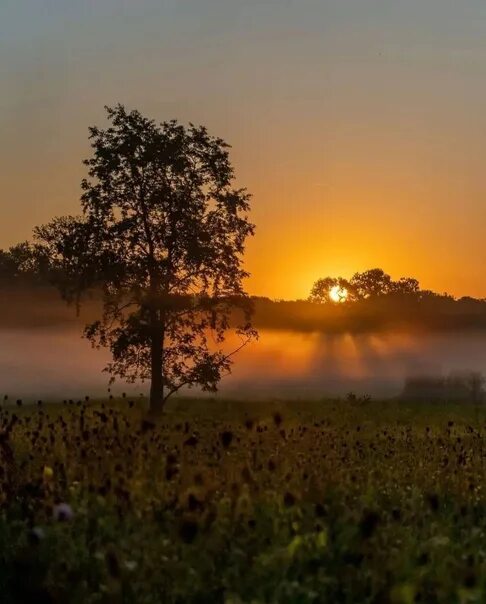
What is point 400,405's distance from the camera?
29.3m

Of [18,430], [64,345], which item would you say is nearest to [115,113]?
[18,430]

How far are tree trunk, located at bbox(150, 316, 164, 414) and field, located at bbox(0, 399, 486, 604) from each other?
13368 mm

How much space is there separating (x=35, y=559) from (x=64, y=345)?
210ft

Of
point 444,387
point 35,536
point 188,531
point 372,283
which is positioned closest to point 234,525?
point 188,531

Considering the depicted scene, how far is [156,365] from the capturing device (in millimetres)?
24672

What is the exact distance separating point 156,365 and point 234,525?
17.6 metres

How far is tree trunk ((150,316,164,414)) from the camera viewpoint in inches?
967

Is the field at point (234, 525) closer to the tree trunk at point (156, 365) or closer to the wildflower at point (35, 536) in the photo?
the wildflower at point (35, 536)

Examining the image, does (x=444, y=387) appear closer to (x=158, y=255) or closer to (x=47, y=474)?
(x=158, y=255)

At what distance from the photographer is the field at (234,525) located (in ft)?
19.5

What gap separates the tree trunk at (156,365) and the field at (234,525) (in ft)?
43.9

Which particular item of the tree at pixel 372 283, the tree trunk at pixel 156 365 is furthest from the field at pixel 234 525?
the tree at pixel 372 283

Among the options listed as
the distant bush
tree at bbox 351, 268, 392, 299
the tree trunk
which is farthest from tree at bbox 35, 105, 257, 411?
tree at bbox 351, 268, 392, 299

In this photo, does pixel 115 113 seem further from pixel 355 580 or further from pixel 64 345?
pixel 64 345
